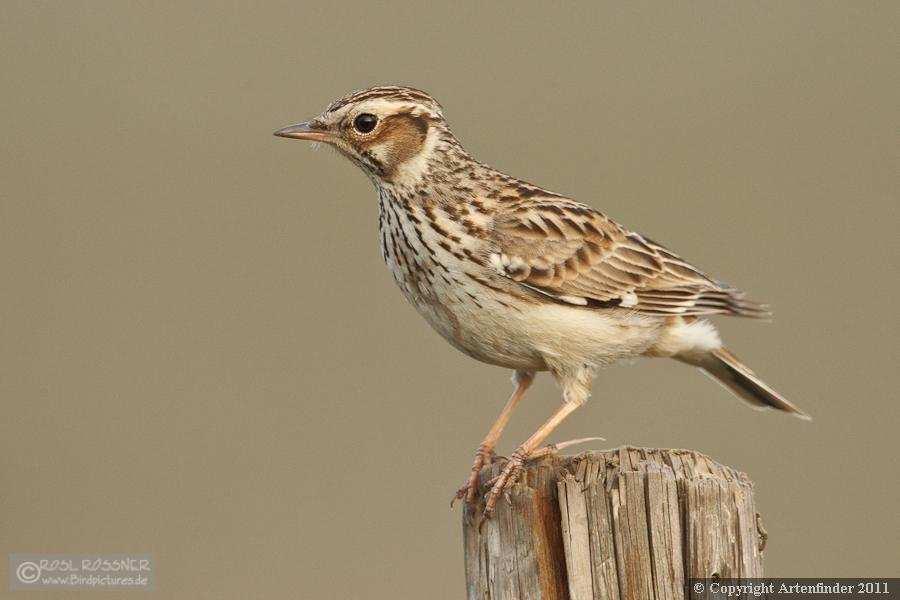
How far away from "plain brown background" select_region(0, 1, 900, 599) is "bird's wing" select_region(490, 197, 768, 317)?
147 inches

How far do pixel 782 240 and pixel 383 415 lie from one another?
5.58 metres

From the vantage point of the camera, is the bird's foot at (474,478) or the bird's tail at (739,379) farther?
the bird's tail at (739,379)

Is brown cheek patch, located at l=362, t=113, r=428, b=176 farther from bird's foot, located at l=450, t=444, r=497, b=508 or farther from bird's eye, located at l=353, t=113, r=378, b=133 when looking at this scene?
bird's foot, located at l=450, t=444, r=497, b=508

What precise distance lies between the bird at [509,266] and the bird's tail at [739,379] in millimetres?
141

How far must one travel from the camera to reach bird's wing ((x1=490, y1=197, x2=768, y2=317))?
24.7 ft

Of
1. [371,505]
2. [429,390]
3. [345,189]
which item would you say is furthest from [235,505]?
[345,189]

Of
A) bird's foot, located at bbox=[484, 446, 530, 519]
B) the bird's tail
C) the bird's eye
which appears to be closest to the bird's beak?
the bird's eye

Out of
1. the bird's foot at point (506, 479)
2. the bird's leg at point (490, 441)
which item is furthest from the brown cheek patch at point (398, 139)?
the bird's foot at point (506, 479)

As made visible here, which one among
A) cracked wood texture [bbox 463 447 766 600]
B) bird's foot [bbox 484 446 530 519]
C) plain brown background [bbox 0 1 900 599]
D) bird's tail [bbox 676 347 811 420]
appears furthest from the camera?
plain brown background [bbox 0 1 900 599]

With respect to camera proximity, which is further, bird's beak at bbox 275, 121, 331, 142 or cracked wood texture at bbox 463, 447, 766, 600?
bird's beak at bbox 275, 121, 331, 142

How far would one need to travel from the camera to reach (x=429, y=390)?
12812 millimetres

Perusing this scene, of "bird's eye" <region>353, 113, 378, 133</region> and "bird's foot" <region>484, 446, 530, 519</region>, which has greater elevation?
"bird's eye" <region>353, 113, 378, 133</region>

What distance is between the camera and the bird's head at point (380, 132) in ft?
25.0

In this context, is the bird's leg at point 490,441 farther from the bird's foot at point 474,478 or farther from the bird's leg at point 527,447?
the bird's leg at point 527,447
